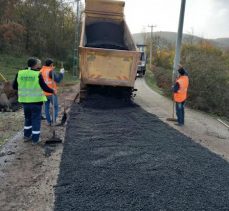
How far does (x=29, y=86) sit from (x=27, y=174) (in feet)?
6.98

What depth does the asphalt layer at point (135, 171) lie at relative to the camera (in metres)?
4.27

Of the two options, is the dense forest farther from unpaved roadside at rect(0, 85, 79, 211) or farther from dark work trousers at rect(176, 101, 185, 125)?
unpaved roadside at rect(0, 85, 79, 211)

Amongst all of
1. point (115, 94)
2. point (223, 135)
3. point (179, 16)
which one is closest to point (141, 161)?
point (223, 135)

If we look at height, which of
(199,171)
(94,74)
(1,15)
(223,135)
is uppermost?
(1,15)

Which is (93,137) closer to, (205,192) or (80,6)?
(205,192)

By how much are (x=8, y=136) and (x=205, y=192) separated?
4401 millimetres

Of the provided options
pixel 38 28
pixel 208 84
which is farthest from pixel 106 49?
pixel 38 28

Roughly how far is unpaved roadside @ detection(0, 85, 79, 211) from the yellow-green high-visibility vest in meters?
0.86

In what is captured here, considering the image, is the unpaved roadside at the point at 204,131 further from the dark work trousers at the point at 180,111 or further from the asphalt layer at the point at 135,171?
the asphalt layer at the point at 135,171

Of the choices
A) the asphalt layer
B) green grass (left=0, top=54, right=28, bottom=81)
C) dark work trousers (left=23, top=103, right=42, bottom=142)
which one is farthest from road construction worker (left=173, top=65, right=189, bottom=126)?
green grass (left=0, top=54, right=28, bottom=81)

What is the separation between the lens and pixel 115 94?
11.9m

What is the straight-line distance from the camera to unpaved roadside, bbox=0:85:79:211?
4258 millimetres

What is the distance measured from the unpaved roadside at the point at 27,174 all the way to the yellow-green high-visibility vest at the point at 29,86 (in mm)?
856

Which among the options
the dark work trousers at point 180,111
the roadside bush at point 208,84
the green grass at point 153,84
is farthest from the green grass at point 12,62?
the dark work trousers at point 180,111
